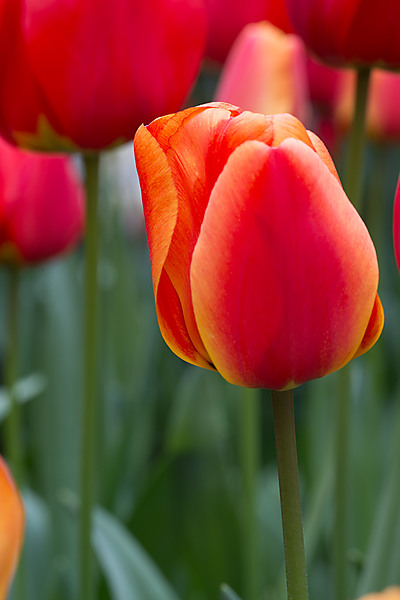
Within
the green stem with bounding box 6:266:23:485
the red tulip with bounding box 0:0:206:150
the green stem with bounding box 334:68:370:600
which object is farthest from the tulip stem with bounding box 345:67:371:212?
the green stem with bounding box 6:266:23:485

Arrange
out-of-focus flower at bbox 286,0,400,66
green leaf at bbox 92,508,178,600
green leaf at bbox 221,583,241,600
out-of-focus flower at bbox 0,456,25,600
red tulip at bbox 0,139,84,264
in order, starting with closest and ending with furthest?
out-of-focus flower at bbox 0,456,25,600
green leaf at bbox 221,583,241,600
out-of-focus flower at bbox 286,0,400,66
green leaf at bbox 92,508,178,600
red tulip at bbox 0,139,84,264

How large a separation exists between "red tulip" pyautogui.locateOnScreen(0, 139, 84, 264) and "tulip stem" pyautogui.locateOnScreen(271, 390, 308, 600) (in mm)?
527

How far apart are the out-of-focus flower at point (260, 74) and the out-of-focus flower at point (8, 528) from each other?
0.59 meters

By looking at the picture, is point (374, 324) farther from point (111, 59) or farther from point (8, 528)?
point (111, 59)

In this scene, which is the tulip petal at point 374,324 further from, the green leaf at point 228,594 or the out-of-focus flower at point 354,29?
the out-of-focus flower at point 354,29

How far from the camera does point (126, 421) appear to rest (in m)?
1.05

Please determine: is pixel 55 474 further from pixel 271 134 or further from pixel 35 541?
pixel 271 134

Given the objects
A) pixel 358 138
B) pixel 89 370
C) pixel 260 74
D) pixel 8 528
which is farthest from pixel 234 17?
pixel 8 528

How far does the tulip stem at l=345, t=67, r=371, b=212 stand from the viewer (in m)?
0.52

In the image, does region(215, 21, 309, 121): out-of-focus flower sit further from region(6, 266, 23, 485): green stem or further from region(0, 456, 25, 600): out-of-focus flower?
region(0, 456, 25, 600): out-of-focus flower

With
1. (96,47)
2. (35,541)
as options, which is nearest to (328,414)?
(35,541)

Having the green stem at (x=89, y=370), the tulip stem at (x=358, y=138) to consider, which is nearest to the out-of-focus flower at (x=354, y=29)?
the tulip stem at (x=358, y=138)

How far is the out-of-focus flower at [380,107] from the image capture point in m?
0.95

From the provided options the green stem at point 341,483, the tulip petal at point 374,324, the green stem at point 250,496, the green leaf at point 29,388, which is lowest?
the green leaf at point 29,388
